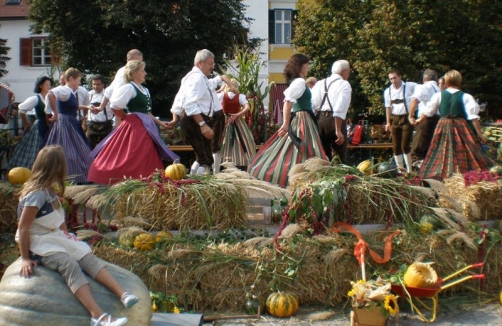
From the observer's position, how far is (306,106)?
7.64 m

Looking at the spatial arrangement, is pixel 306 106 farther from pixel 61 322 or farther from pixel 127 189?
A: pixel 61 322

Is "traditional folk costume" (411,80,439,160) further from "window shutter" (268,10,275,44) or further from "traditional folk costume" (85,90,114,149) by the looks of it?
"window shutter" (268,10,275,44)

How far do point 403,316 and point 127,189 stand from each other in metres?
2.42

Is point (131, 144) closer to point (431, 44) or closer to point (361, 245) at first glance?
point (361, 245)

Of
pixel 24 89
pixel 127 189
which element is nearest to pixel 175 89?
pixel 24 89

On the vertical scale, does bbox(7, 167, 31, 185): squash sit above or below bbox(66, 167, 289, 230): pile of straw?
above

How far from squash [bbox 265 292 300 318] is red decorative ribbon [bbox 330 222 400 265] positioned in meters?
0.58

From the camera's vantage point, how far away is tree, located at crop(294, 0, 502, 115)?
19422mm

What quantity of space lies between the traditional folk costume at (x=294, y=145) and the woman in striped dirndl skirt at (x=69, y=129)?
2.26 m

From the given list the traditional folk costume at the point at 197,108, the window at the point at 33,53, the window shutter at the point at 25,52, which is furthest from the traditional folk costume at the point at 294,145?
the window shutter at the point at 25,52

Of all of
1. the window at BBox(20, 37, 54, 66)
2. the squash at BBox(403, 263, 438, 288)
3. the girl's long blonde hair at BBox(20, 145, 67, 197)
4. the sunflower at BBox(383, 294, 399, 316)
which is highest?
the window at BBox(20, 37, 54, 66)

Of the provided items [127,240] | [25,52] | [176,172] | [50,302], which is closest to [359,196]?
[176,172]

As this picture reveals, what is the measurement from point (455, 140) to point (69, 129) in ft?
14.7

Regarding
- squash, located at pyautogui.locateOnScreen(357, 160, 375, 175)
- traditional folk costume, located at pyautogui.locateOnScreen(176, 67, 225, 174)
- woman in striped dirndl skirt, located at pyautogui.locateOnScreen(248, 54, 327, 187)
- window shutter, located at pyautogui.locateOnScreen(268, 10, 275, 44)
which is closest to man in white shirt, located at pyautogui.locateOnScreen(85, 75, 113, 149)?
traditional folk costume, located at pyautogui.locateOnScreen(176, 67, 225, 174)
